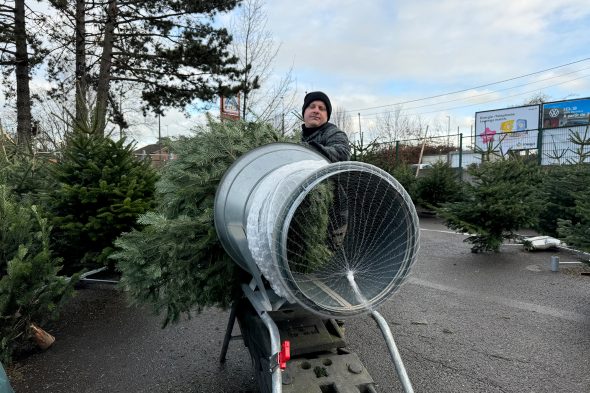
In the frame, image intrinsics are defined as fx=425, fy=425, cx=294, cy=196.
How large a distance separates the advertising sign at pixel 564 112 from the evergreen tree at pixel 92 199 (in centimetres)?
2050

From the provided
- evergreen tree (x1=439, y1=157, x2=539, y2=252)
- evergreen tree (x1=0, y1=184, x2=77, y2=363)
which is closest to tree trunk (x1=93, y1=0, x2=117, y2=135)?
evergreen tree (x1=0, y1=184, x2=77, y2=363)

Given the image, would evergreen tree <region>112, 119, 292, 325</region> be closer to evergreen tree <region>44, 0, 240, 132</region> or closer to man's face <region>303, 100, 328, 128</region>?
man's face <region>303, 100, 328, 128</region>

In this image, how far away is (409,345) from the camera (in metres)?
3.68

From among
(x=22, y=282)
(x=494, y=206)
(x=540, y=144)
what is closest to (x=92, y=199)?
(x=22, y=282)

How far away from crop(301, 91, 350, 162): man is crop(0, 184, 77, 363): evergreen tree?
2.17m

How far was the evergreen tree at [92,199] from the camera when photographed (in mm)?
4887

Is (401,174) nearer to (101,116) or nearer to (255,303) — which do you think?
(101,116)

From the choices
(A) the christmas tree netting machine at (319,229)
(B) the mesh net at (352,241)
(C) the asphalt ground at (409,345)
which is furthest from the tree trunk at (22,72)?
(B) the mesh net at (352,241)

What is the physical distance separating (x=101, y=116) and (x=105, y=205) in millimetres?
1556

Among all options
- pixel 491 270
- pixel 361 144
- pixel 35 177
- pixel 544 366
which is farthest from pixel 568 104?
pixel 35 177

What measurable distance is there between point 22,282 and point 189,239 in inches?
60.6

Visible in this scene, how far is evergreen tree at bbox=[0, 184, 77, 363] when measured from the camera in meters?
2.97

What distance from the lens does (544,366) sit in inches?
127

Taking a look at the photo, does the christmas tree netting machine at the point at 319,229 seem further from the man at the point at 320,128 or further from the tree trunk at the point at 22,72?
the tree trunk at the point at 22,72
